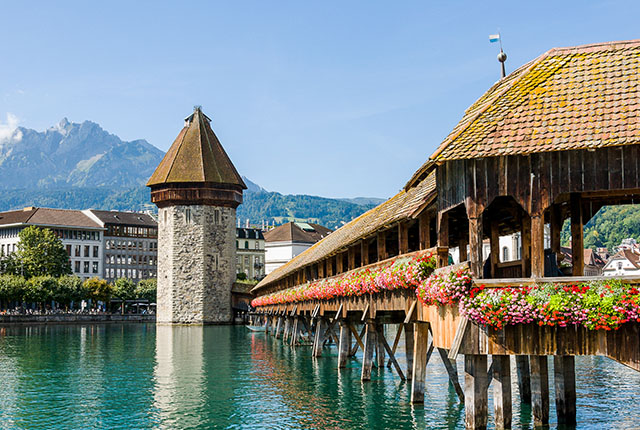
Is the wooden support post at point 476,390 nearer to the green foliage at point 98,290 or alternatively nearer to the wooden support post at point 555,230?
the wooden support post at point 555,230

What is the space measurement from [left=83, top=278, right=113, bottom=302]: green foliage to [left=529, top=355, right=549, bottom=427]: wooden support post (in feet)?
281

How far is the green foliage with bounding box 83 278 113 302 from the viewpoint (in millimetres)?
98294

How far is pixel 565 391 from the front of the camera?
666 inches

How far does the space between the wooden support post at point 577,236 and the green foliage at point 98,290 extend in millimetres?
86580

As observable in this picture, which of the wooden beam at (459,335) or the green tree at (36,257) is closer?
the wooden beam at (459,335)

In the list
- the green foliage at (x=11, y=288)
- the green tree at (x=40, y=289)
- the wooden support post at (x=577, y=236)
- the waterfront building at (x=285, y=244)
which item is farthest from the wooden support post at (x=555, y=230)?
the waterfront building at (x=285, y=244)

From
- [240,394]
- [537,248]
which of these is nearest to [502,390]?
[537,248]

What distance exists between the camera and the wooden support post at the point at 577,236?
15586 mm

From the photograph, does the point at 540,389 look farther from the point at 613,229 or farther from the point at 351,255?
the point at 613,229

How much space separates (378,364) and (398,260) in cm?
1149

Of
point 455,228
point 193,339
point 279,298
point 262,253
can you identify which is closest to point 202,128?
point 193,339

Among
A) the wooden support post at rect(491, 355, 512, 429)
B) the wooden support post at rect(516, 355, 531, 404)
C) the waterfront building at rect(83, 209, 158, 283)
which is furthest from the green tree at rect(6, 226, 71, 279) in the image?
the wooden support post at rect(491, 355, 512, 429)

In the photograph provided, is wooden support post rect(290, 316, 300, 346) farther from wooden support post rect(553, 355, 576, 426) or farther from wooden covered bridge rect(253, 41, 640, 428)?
wooden support post rect(553, 355, 576, 426)

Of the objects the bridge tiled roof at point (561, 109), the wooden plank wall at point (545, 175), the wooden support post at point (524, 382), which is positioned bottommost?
the wooden support post at point (524, 382)
